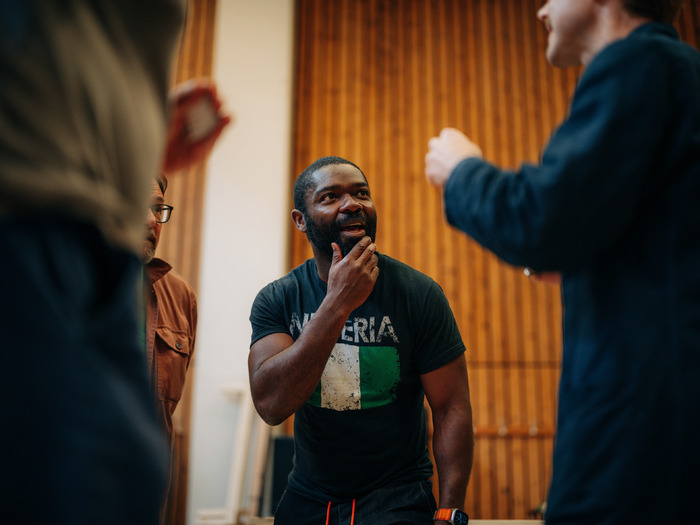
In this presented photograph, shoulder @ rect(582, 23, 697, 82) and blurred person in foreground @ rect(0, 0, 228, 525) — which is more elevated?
shoulder @ rect(582, 23, 697, 82)

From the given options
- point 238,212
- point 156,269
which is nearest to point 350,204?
point 156,269

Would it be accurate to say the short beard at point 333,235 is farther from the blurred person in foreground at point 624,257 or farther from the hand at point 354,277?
the blurred person in foreground at point 624,257

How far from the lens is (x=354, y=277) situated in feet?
5.63

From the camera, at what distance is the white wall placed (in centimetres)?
440

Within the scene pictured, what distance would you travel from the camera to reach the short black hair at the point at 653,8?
3.21 ft

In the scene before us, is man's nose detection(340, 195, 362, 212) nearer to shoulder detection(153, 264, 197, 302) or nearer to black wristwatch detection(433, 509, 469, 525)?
shoulder detection(153, 264, 197, 302)

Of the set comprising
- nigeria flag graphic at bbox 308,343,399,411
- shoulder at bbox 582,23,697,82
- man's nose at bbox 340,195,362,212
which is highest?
man's nose at bbox 340,195,362,212

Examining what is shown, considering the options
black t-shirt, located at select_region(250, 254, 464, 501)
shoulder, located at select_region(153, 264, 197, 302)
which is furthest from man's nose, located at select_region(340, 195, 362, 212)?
shoulder, located at select_region(153, 264, 197, 302)

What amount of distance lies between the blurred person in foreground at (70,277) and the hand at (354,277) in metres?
1.06

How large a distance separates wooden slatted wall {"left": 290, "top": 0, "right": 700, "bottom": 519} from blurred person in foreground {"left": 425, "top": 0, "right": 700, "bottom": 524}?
160 inches

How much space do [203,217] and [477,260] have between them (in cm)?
238

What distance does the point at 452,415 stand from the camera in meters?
1.75

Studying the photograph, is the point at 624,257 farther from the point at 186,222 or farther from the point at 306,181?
the point at 186,222

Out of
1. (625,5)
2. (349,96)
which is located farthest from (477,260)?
(625,5)
